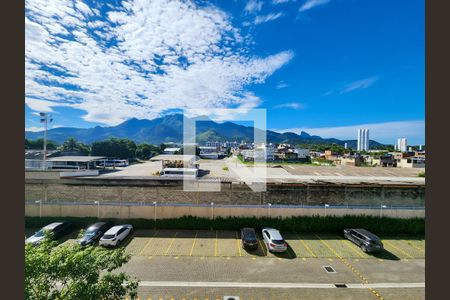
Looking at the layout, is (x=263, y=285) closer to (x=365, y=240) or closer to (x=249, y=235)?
(x=249, y=235)

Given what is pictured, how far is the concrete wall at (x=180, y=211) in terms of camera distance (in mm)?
15109

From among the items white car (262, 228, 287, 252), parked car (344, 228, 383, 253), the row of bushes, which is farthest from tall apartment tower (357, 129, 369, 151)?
white car (262, 228, 287, 252)

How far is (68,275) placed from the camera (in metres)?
5.32

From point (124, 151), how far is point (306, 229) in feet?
209

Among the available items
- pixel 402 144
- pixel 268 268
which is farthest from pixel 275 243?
pixel 402 144

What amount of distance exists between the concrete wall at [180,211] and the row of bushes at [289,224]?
0.28m

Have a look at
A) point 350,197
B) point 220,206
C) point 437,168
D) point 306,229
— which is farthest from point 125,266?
point 350,197

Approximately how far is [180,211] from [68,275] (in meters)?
10.1

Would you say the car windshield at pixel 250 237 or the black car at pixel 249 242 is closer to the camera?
the black car at pixel 249 242

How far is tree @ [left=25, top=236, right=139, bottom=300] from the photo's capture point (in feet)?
16.0

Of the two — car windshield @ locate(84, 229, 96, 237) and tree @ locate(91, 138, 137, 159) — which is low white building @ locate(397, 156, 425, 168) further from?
tree @ locate(91, 138, 137, 159)

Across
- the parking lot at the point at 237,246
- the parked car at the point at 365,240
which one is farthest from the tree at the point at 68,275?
the parked car at the point at 365,240

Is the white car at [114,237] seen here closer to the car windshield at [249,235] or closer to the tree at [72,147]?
the car windshield at [249,235]

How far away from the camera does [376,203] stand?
18609 millimetres
